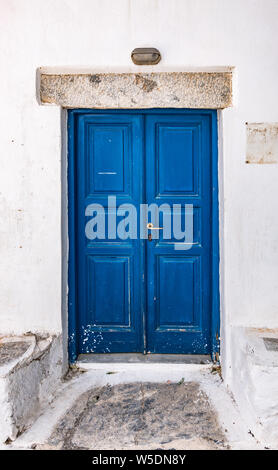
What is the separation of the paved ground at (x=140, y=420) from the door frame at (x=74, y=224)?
0.48 m

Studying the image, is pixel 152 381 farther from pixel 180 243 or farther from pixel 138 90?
pixel 138 90

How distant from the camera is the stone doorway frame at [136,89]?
299 cm

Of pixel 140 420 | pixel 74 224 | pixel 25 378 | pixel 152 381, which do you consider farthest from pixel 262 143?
pixel 25 378

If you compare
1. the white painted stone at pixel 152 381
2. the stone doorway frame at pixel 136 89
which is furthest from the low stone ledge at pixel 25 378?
the stone doorway frame at pixel 136 89

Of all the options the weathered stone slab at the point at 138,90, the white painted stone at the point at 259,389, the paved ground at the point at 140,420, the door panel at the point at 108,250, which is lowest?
the paved ground at the point at 140,420

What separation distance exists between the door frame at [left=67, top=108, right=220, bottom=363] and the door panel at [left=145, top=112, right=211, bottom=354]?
0.18 ft

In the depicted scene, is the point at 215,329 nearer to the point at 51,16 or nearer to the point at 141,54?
the point at 141,54

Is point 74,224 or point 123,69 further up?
point 123,69

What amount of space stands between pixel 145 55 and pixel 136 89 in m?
0.26

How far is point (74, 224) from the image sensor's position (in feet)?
10.5

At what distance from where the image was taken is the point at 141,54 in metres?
2.88

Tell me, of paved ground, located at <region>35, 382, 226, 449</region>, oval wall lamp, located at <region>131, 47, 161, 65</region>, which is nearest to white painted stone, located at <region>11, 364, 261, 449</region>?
paved ground, located at <region>35, 382, 226, 449</region>

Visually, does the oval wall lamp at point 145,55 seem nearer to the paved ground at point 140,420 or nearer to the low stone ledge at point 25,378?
the low stone ledge at point 25,378

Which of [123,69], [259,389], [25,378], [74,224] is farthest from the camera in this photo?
[74,224]
